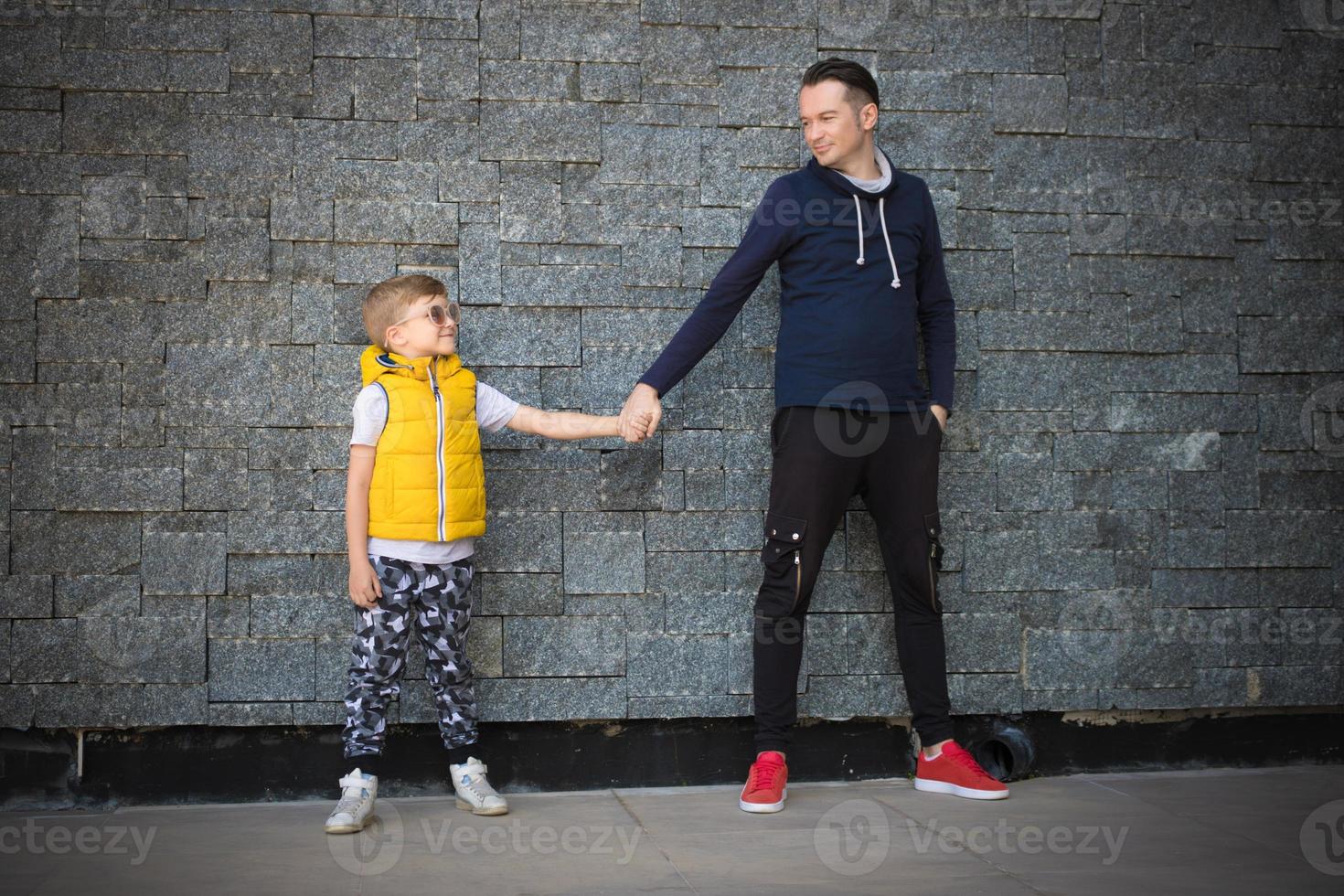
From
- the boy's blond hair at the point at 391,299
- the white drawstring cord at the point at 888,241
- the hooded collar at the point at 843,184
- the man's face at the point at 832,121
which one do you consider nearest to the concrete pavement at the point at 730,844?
the boy's blond hair at the point at 391,299

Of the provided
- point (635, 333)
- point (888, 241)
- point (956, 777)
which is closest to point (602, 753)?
point (956, 777)

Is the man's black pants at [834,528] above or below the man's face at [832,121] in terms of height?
below

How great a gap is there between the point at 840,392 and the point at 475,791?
1.42 m

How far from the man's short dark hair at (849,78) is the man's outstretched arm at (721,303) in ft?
0.96

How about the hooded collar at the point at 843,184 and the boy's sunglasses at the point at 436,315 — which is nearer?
the boy's sunglasses at the point at 436,315

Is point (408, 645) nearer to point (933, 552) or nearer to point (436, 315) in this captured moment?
point (436, 315)

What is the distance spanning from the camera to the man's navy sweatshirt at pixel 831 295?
3156 mm

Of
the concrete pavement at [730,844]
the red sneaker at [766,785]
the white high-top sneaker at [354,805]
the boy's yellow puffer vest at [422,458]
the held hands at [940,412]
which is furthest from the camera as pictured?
the held hands at [940,412]

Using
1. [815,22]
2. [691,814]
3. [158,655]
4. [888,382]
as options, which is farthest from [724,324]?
[158,655]

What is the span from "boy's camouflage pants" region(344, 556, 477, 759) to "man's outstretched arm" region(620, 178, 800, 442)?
0.62 metres

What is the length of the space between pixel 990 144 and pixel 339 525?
7.20 feet

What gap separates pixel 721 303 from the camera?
10.4 feet

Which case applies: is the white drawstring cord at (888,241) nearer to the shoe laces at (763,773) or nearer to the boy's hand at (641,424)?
the boy's hand at (641,424)

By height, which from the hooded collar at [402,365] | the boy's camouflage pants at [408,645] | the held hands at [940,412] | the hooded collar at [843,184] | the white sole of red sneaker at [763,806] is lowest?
the white sole of red sneaker at [763,806]
